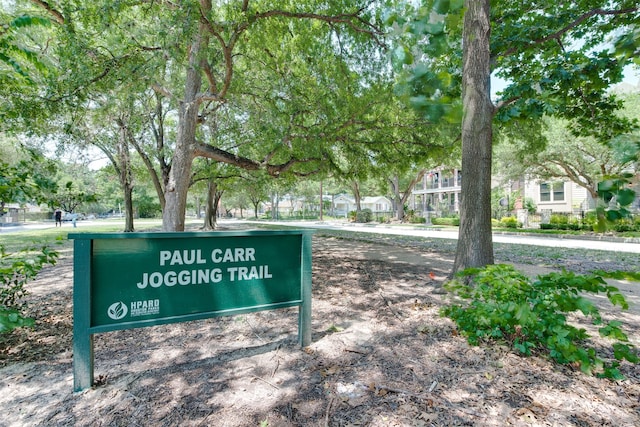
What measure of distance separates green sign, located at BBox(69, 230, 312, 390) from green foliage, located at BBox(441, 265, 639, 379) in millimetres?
1622

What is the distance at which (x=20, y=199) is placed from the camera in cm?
294

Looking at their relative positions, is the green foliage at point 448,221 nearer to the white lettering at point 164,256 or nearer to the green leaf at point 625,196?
the white lettering at point 164,256

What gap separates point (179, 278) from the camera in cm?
285

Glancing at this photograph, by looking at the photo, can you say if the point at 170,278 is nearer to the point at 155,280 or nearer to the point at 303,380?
the point at 155,280

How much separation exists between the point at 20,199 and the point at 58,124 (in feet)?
28.1

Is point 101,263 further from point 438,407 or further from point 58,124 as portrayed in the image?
point 58,124

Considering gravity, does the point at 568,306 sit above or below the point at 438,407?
above

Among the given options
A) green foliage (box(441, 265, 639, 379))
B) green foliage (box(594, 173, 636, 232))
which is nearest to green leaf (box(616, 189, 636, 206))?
green foliage (box(594, 173, 636, 232))

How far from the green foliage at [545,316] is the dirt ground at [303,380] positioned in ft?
0.56

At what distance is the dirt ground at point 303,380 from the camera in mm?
2246

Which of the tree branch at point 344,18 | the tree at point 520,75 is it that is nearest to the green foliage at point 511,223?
the tree at point 520,75

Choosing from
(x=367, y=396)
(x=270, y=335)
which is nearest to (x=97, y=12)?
(x=270, y=335)

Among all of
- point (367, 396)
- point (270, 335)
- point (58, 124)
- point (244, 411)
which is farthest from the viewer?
point (58, 124)

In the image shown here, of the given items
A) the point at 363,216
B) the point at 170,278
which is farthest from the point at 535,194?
the point at 170,278
